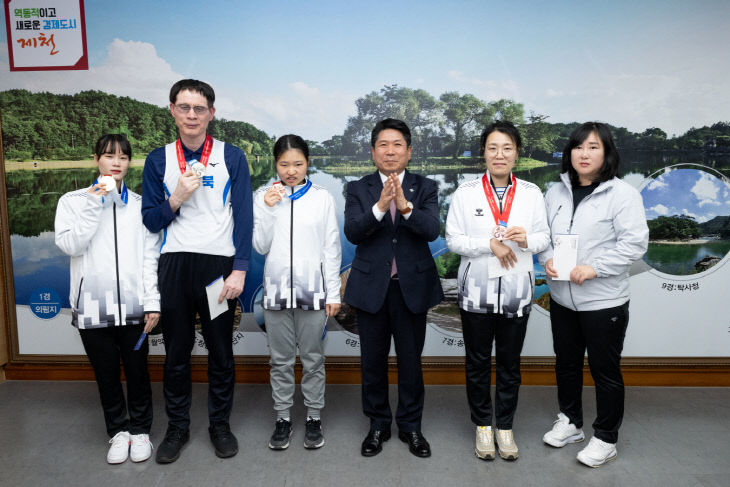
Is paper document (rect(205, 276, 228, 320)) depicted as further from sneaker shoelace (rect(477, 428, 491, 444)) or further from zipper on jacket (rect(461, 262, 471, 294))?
sneaker shoelace (rect(477, 428, 491, 444))

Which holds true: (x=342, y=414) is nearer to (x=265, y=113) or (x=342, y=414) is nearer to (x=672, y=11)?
(x=265, y=113)

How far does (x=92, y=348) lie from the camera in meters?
2.37

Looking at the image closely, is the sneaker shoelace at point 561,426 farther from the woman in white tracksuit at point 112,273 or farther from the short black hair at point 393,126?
the woman in white tracksuit at point 112,273

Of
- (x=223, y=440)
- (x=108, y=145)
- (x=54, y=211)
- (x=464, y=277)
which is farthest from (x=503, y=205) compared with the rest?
(x=54, y=211)

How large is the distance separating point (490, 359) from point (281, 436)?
1.19 m

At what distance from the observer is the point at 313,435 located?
2.51 m

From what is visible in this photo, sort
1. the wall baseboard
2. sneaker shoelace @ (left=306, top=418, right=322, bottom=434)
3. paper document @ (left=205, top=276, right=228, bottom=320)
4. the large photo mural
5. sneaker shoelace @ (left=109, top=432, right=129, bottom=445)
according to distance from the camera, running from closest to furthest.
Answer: paper document @ (left=205, top=276, right=228, bottom=320) < sneaker shoelace @ (left=109, top=432, right=129, bottom=445) < sneaker shoelace @ (left=306, top=418, right=322, bottom=434) < the large photo mural < the wall baseboard

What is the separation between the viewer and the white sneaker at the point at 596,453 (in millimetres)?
2312

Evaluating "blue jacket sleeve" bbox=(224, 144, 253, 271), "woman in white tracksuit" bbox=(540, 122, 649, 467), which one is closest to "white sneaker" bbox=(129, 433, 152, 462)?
"blue jacket sleeve" bbox=(224, 144, 253, 271)

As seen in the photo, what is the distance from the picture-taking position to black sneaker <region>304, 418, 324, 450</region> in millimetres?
2475

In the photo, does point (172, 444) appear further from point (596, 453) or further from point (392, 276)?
point (596, 453)

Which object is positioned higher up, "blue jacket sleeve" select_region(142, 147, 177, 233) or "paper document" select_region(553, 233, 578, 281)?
"blue jacket sleeve" select_region(142, 147, 177, 233)

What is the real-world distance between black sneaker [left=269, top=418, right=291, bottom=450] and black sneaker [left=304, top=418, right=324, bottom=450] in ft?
0.34

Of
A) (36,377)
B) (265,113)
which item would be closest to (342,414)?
(265,113)
